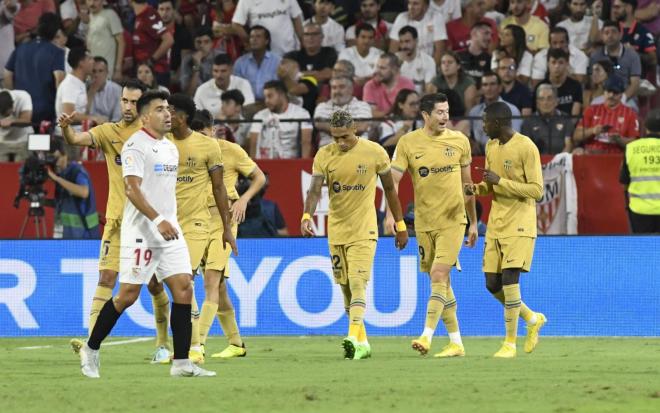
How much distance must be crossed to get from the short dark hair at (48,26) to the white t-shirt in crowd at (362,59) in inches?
175

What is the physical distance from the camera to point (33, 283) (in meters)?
18.5

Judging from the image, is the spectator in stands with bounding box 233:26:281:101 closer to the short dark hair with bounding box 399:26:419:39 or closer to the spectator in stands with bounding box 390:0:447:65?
the spectator in stands with bounding box 390:0:447:65

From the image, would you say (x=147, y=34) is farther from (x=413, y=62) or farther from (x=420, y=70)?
(x=420, y=70)

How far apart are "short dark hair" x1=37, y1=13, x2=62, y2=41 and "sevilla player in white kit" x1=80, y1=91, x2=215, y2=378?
11.5 m

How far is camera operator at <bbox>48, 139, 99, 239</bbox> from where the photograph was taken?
18688 millimetres

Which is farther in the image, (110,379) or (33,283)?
(33,283)

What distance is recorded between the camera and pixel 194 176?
13453mm

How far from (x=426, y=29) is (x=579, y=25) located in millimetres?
2346

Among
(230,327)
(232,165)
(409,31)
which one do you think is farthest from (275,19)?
(230,327)

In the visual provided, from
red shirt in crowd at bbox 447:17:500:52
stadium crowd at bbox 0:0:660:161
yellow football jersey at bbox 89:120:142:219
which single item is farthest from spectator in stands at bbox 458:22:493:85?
yellow football jersey at bbox 89:120:142:219

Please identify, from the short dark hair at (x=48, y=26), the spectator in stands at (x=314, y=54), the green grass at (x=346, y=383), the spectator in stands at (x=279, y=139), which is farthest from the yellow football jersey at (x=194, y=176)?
the short dark hair at (x=48, y=26)

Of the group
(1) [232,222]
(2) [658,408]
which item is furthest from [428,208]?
(2) [658,408]

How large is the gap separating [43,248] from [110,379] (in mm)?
6803

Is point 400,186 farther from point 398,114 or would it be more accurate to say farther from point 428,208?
point 428,208
